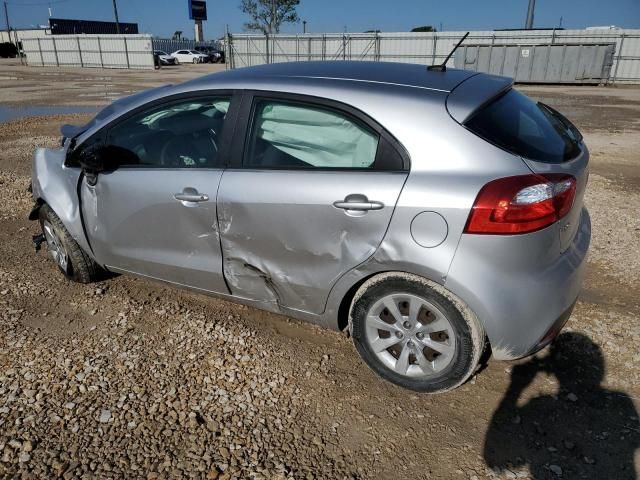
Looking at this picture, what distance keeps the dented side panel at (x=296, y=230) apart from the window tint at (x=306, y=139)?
3.2 inches

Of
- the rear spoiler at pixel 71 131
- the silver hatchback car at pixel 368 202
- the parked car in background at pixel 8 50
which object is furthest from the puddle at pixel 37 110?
the parked car in background at pixel 8 50

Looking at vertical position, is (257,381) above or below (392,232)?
below

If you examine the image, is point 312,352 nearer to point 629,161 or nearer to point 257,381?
point 257,381

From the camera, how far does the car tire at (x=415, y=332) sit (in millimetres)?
2398

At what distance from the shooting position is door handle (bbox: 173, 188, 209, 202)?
285 centimetres

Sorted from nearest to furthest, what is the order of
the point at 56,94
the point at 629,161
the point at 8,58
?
the point at 629,161 → the point at 56,94 → the point at 8,58

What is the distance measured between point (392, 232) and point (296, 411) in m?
1.09

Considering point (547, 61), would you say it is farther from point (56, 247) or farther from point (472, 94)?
point (56, 247)

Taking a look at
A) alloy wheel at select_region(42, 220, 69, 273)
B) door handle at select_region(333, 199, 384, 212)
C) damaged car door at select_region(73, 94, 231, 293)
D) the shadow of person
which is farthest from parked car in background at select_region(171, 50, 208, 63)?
the shadow of person

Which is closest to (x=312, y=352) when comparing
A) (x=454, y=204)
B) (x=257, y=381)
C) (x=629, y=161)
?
(x=257, y=381)

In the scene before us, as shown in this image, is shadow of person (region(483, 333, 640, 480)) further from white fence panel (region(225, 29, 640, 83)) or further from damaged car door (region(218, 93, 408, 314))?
white fence panel (region(225, 29, 640, 83))

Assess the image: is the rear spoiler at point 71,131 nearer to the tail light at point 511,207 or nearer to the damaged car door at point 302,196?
the damaged car door at point 302,196

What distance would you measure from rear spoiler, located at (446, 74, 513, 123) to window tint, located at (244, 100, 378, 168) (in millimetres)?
411

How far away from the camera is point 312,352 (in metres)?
3.10
